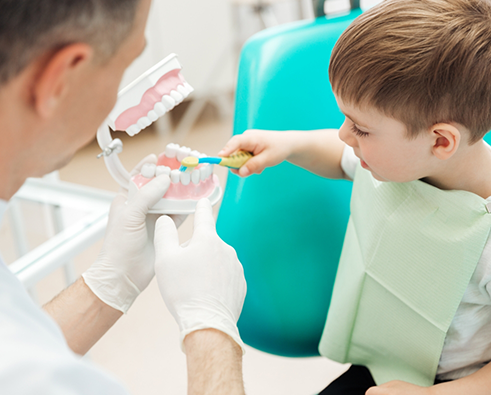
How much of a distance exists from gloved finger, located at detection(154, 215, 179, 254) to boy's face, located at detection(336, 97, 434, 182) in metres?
0.29

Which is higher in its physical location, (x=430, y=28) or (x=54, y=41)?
(x=54, y=41)

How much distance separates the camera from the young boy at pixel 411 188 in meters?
0.69

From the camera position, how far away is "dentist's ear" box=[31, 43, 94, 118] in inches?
19.5

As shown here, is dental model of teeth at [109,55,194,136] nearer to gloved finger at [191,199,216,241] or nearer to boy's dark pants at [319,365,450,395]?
gloved finger at [191,199,216,241]

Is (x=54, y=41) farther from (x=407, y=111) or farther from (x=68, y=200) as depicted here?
(x=68, y=200)

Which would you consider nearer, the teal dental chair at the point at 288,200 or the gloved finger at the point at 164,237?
the gloved finger at the point at 164,237

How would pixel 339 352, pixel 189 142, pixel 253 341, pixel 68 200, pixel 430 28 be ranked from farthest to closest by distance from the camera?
pixel 189 142, pixel 68 200, pixel 253 341, pixel 339 352, pixel 430 28

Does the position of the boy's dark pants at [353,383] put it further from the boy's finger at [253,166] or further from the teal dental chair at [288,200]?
the boy's finger at [253,166]

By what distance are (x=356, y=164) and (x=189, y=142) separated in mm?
2369

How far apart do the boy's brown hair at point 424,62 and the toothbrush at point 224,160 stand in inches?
9.6

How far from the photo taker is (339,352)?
3.15 ft

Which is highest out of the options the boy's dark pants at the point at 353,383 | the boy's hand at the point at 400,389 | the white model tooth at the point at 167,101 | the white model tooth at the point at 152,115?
the white model tooth at the point at 167,101

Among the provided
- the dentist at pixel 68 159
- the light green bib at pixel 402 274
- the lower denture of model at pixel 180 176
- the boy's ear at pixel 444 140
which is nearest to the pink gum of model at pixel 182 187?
the lower denture of model at pixel 180 176

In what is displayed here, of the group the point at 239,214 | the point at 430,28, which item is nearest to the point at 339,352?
the point at 239,214
